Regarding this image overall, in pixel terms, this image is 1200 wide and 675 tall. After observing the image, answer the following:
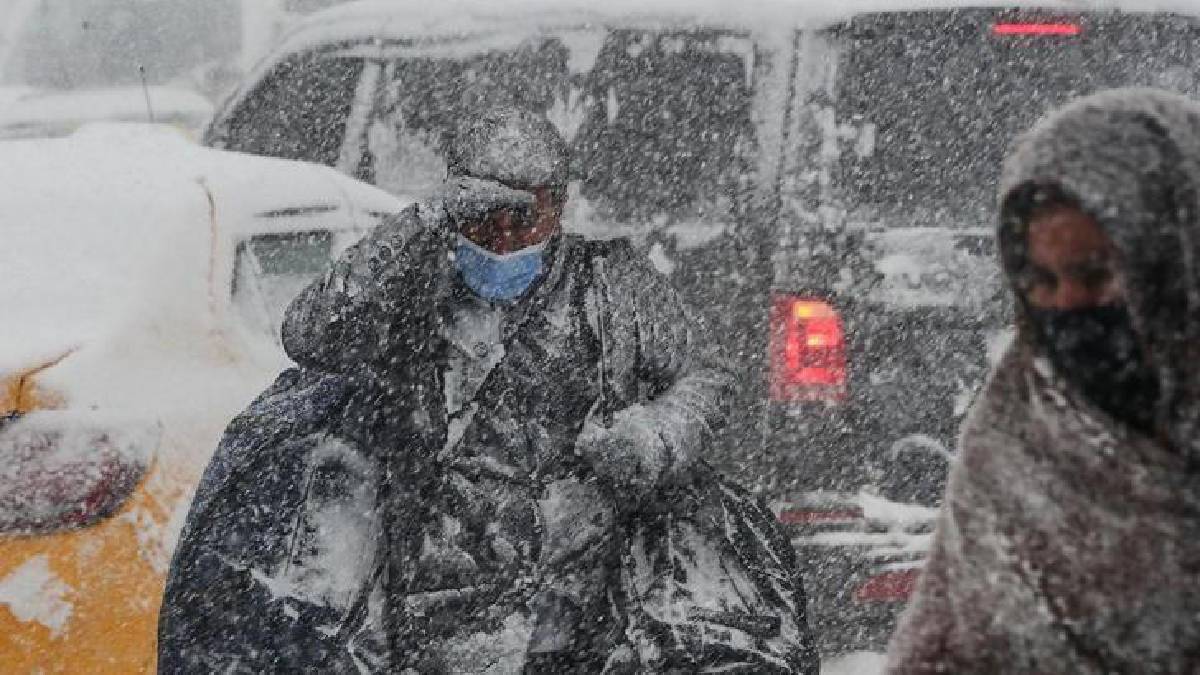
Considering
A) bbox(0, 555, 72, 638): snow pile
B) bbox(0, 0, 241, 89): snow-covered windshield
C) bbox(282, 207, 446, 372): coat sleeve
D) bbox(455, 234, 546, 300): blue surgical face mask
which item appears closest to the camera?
bbox(0, 555, 72, 638): snow pile

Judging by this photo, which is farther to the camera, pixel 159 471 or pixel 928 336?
pixel 928 336

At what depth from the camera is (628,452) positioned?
2594 millimetres

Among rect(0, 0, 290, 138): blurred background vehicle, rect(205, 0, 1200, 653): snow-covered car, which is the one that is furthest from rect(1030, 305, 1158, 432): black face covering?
rect(0, 0, 290, 138): blurred background vehicle

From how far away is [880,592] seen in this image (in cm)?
372

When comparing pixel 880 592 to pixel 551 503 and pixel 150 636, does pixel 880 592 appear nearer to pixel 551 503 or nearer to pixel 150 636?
pixel 551 503

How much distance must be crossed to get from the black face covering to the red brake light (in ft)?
8.80

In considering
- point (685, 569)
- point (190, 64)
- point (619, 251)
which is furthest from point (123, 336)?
point (190, 64)

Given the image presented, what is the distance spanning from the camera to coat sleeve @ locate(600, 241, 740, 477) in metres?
2.76

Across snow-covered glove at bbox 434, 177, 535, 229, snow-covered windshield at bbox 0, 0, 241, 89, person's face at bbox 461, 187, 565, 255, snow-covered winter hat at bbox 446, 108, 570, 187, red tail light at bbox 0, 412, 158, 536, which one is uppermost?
snow-covered winter hat at bbox 446, 108, 570, 187

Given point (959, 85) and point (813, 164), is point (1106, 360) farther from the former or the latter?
point (959, 85)

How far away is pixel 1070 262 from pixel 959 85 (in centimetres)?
281

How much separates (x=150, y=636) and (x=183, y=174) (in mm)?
1227

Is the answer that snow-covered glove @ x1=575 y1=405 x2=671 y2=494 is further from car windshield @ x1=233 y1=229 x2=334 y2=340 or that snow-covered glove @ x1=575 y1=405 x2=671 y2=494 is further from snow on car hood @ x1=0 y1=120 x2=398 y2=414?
car windshield @ x1=233 y1=229 x2=334 y2=340

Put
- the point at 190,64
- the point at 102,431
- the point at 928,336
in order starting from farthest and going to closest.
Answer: the point at 190,64 < the point at 928,336 < the point at 102,431
